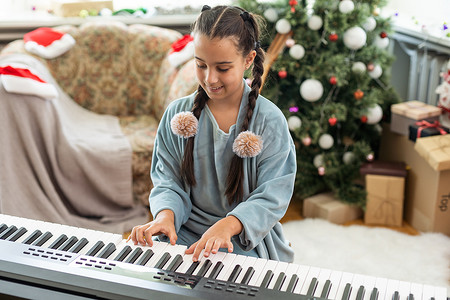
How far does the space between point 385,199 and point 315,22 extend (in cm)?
107

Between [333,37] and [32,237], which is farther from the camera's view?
[333,37]

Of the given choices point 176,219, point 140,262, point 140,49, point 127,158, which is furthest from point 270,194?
point 140,49

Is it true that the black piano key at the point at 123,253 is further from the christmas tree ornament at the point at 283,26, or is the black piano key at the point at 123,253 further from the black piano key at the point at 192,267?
the christmas tree ornament at the point at 283,26

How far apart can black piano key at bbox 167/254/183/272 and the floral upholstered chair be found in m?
2.37

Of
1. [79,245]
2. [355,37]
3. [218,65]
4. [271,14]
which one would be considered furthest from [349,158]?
[79,245]

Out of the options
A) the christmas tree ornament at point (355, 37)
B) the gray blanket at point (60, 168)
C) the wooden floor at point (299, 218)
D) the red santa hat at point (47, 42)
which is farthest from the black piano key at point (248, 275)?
the red santa hat at point (47, 42)

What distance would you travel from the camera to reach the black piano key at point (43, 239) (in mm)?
1320

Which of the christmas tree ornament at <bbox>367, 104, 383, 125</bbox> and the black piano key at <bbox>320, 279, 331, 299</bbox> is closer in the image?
the black piano key at <bbox>320, 279, 331, 299</bbox>

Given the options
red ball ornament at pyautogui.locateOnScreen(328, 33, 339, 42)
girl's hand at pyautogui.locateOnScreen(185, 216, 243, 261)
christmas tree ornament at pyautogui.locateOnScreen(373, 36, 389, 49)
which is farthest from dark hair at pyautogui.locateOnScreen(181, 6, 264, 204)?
christmas tree ornament at pyautogui.locateOnScreen(373, 36, 389, 49)

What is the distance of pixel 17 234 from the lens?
4.44 feet

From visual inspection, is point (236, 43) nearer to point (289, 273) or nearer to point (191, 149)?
point (191, 149)

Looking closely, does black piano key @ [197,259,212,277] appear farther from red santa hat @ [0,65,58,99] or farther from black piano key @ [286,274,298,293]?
red santa hat @ [0,65,58,99]

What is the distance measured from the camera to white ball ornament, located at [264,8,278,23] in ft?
10.8

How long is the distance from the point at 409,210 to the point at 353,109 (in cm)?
67
